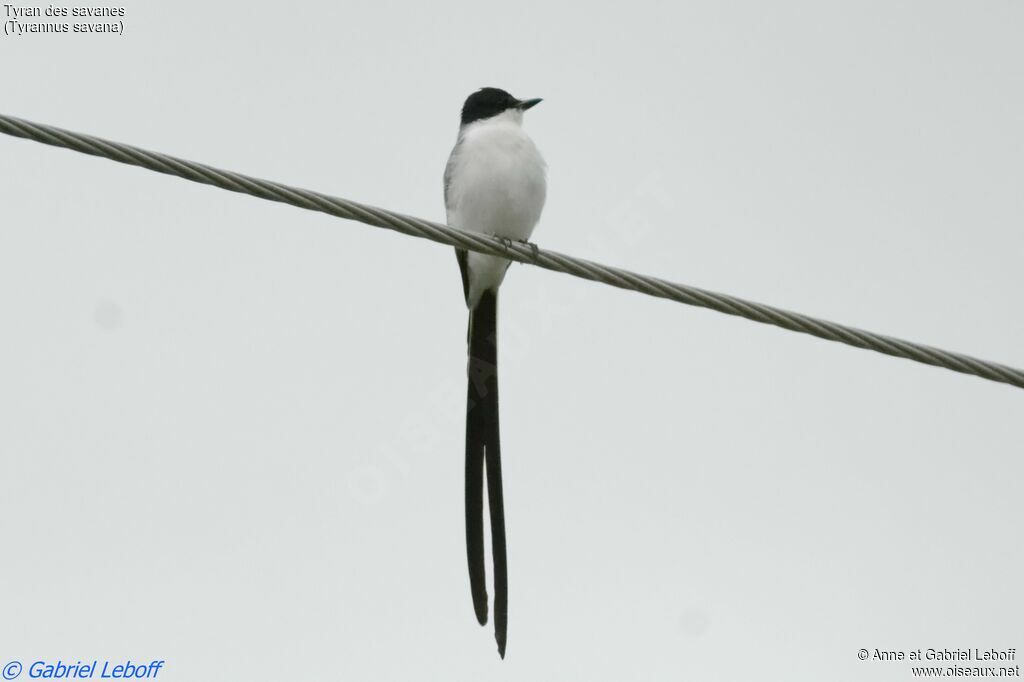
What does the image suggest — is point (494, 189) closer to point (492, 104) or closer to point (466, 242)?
point (492, 104)

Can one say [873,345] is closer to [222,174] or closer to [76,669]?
[222,174]

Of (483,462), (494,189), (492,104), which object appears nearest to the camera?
(483,462)

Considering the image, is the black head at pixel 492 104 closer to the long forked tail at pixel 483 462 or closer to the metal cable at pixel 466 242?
the long forked tail at pixel 483 462

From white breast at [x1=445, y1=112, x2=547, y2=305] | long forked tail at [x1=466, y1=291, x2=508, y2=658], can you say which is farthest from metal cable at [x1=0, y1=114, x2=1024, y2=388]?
white breast at [x1=445, y1=112, x2=547, y2=305]

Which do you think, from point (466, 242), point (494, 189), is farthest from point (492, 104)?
point (466, 242)

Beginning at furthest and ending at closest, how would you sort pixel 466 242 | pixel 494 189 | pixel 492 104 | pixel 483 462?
pixel 492 104
pixel 494 189
pixel 483 462
pixel 466 242
